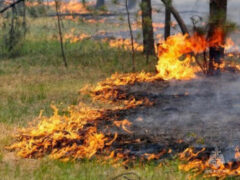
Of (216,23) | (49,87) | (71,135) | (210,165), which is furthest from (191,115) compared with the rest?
(49,87)

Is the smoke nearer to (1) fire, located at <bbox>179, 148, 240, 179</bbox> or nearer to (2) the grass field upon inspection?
(1) fire, located at <bbox>179, 148, 240, 179</bbox>

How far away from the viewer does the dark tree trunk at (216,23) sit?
38.0ft

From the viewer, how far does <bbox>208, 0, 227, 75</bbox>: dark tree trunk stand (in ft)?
38.0

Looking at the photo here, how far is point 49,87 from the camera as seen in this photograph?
12.0m

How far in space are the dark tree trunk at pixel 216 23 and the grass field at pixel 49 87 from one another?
2124mm

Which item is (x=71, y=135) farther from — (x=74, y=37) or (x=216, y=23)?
(x=74, y=37)

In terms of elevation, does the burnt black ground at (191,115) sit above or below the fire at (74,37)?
above

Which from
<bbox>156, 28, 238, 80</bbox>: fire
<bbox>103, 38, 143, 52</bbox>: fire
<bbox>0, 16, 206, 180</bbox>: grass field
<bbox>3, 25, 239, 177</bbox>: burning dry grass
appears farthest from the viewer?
<bbox>103, 38, 143, 52</bbox>: fire

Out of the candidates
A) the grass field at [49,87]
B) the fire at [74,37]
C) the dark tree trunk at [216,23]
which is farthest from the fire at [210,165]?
the fire at [74,37]

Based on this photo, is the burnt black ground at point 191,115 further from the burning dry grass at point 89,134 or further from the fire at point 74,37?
the fire at point 74,37

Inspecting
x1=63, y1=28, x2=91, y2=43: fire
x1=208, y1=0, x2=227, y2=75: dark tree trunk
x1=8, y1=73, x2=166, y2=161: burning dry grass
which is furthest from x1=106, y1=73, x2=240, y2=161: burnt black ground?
x1=63, y1=28, x2=91, y2=43: fire

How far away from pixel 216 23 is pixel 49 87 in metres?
4.33

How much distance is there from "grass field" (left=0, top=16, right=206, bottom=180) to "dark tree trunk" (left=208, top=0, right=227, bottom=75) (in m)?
2.12

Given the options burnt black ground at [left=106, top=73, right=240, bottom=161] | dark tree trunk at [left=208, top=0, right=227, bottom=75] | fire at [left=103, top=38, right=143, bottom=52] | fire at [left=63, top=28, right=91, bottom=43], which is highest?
dark tree trunk at [left=208, top=0, right=227, bottom=75]
